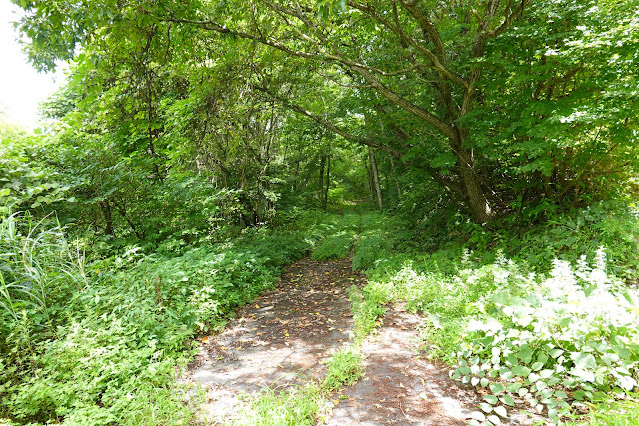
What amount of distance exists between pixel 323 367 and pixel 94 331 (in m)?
2.64

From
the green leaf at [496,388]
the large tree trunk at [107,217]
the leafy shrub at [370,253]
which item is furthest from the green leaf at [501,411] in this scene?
the large tree trunk at [107,217]

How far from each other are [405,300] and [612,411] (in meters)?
3.25

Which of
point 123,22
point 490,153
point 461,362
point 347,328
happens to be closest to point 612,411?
point 461,362

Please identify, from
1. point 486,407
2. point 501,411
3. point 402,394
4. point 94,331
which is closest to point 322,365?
point 402,394

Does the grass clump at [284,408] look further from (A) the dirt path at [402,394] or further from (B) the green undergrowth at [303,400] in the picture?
(A) the dirt path at [402,394]

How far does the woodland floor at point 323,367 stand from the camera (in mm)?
2641

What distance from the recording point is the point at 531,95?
573 cm

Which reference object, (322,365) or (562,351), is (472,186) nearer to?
(562,351)

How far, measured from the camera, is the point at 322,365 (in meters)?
3.58

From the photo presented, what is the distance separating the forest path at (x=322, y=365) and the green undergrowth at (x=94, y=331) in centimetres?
39

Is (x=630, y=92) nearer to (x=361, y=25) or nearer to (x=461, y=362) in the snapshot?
(x=461, y=362)

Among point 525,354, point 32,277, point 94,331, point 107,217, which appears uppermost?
point 107,217

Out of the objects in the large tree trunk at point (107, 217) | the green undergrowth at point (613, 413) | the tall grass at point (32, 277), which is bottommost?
the green undergrowth at point (613, 413)

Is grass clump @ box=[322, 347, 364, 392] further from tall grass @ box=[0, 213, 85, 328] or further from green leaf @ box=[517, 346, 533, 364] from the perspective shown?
tall grass @ box=[0, 213, 85, 328]
